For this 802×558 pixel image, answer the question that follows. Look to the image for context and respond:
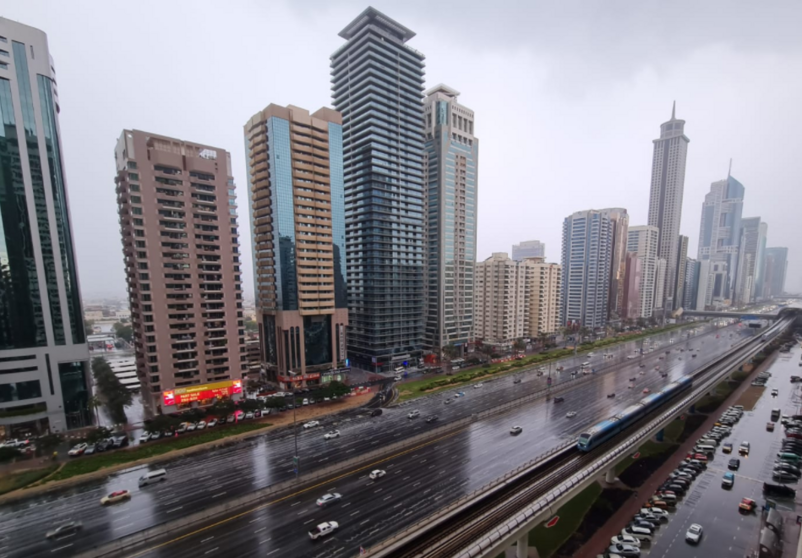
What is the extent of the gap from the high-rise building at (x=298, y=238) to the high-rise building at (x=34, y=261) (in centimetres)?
3659

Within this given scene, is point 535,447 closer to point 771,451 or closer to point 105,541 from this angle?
point 771,451

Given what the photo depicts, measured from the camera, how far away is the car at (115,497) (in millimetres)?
38562

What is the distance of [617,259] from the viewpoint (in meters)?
186

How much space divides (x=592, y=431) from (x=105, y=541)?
186 ft

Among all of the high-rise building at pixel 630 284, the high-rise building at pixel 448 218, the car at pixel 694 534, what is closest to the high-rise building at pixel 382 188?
the high-rise building at pixel 448 218

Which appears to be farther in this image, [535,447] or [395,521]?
[535,447]

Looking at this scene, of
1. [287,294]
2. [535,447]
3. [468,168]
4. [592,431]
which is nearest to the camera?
[592,431]

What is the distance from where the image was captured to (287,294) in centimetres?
8350

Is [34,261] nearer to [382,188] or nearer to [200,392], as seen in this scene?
[200,392]

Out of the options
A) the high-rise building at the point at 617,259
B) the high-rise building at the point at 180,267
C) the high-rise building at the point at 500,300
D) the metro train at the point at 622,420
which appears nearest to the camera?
the metro train at the point at 622,420

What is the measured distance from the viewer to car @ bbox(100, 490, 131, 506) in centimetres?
3856

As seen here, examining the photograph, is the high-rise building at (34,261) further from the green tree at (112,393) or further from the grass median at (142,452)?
the grass median at (142,452)

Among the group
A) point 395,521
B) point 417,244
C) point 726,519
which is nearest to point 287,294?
point 417,244

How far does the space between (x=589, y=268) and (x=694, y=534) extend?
6147 inches
